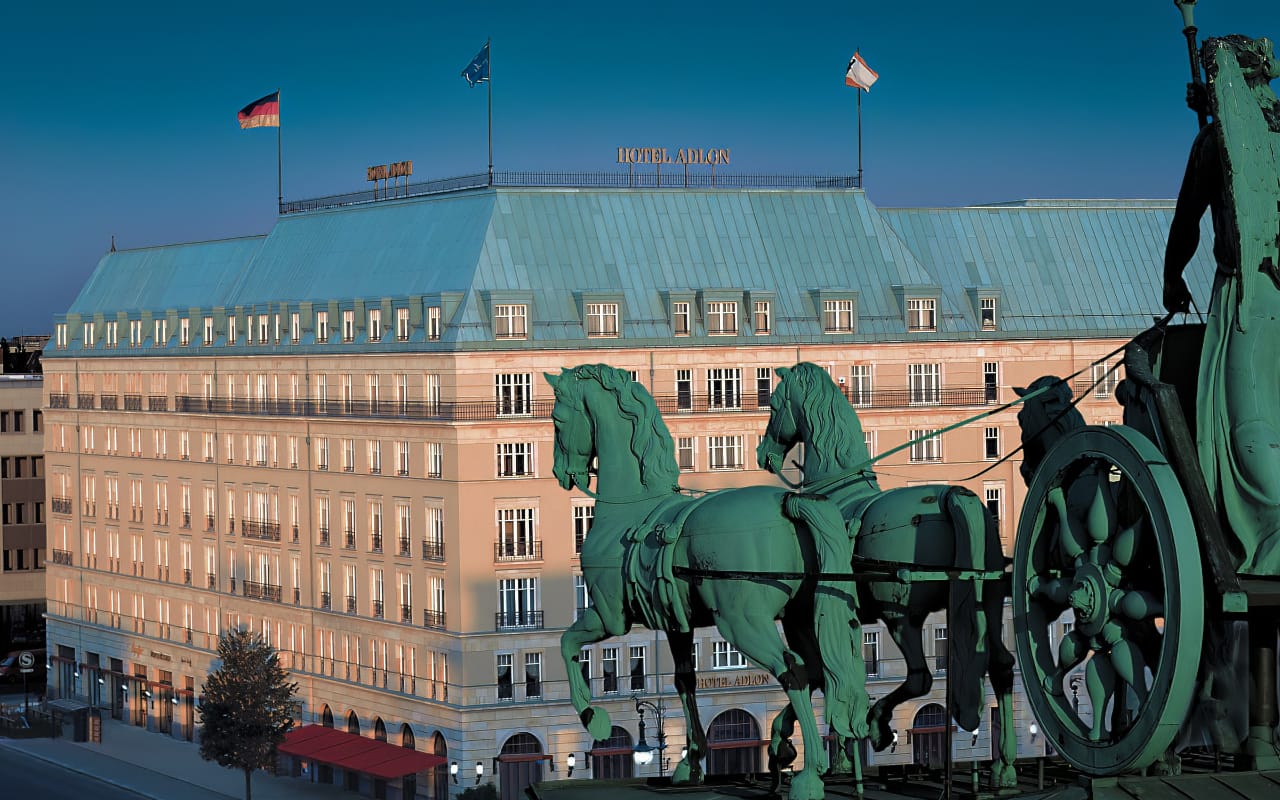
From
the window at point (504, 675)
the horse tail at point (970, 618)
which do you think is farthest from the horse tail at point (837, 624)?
the window at point (504, 675)

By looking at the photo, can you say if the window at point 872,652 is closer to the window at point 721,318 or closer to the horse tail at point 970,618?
the window at point 721,318

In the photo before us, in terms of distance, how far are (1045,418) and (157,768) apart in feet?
254

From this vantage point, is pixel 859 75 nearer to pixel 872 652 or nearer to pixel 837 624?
pixel 872 652

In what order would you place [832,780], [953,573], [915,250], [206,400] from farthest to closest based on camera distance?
[206,400] → [915,250] → [832,780] → [953,573]

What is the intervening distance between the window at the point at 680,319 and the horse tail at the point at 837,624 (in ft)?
220

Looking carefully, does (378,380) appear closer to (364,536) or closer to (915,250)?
(364,536)

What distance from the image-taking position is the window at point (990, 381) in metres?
115

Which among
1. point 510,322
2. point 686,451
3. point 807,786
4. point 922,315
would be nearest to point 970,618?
point 807,786

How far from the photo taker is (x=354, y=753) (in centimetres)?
10562

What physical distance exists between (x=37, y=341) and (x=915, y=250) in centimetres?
9616

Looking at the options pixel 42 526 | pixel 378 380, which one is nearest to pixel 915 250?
pixel 378 380

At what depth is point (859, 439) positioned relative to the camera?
4725cm

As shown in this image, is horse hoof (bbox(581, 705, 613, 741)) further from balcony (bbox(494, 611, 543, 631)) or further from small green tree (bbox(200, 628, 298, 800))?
balcony (bbox(494, 611, 543, 631))

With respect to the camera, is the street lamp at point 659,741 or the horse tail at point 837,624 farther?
the street lamp at point 659,741
